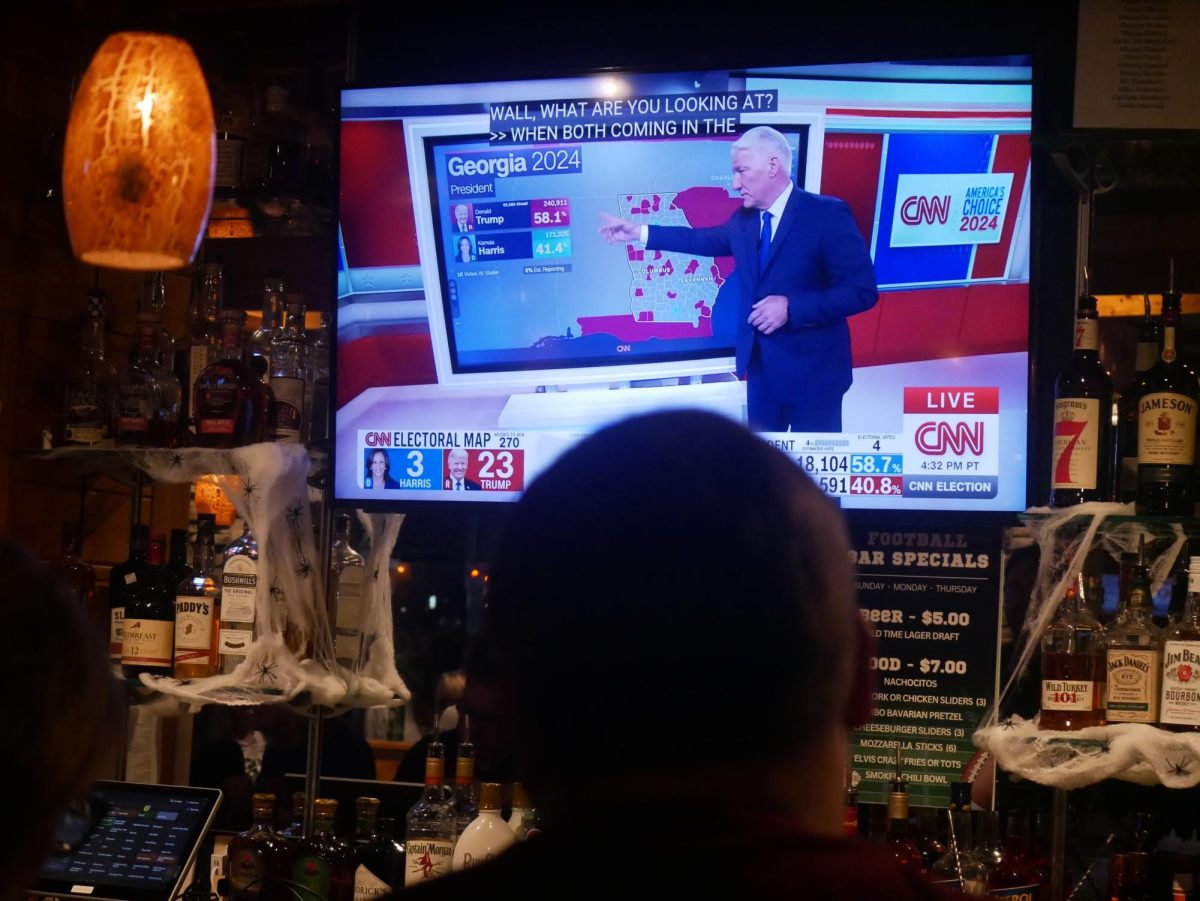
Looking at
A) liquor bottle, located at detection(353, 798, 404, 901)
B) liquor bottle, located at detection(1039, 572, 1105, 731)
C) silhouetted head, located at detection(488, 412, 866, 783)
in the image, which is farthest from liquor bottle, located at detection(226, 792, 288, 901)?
silhouetted head, located at detection(488, 412, 866, 783)

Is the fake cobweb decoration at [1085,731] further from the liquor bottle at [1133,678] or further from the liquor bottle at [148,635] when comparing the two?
the liquor bottle at [148,635]

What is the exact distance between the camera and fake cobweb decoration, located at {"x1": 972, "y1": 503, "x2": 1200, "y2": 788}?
233 centimetres

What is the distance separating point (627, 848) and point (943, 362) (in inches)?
76.9

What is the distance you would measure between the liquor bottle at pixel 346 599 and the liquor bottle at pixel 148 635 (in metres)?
0.34

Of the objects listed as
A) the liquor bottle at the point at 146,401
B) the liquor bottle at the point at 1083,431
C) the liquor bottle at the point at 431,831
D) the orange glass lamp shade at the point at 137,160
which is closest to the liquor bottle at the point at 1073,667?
the liquor bottle at the point at 1083,431

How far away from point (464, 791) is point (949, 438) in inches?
45.0

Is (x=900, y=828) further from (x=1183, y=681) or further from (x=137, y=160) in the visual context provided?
(x=137, y=160)

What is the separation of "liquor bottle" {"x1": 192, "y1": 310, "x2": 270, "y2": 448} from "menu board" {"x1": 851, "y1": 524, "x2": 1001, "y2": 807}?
1.27m

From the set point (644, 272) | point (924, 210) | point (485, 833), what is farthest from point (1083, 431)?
point (485, 833)

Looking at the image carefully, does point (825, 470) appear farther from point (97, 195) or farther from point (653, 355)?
point (97, 195)

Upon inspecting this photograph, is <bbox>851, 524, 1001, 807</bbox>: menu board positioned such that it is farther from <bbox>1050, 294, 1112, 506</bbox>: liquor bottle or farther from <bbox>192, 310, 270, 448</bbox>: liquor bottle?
<bbox>192, 310, 270, 448</bbox>: liquor bottle

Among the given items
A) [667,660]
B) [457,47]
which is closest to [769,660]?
[667,660]

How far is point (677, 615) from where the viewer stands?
3.01 ft

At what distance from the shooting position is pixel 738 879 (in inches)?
34.0
